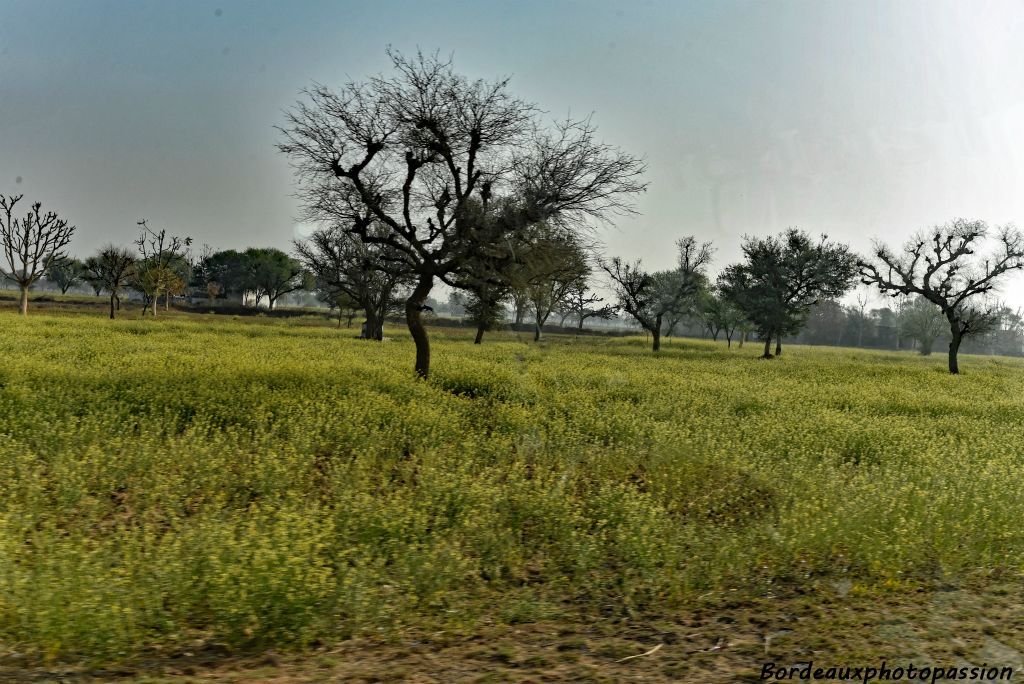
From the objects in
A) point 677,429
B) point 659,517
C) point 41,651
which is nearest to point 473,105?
point 677,429

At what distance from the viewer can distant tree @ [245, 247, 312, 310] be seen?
100000mm

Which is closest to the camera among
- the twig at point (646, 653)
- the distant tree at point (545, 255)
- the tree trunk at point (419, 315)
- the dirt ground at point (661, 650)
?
the dirt ground at point (661, 650)

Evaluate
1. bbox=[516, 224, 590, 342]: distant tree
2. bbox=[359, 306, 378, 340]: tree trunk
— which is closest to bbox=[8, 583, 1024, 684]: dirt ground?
bbox=[516, 224, 590, 342]: distant tree

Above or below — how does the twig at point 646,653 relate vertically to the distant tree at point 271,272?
below

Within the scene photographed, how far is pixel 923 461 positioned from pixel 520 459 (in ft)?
21.0

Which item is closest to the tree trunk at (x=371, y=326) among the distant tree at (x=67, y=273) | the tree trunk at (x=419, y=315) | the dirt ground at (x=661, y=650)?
the tree trunk at (x=419, y=315)

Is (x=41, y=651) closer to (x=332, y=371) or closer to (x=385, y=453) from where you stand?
(x=385, y=453)

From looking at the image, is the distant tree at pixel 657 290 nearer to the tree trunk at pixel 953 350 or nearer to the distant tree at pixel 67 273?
the tree trunk at pixel 953 350

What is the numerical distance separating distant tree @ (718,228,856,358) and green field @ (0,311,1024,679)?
37166mm

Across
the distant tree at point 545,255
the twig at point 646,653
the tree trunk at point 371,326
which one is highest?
the distant tree at point 545,255

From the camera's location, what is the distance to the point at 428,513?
620 cm

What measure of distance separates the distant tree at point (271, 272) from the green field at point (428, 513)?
92.7m

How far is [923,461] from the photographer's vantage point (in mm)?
9484

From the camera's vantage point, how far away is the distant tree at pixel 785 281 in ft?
156
